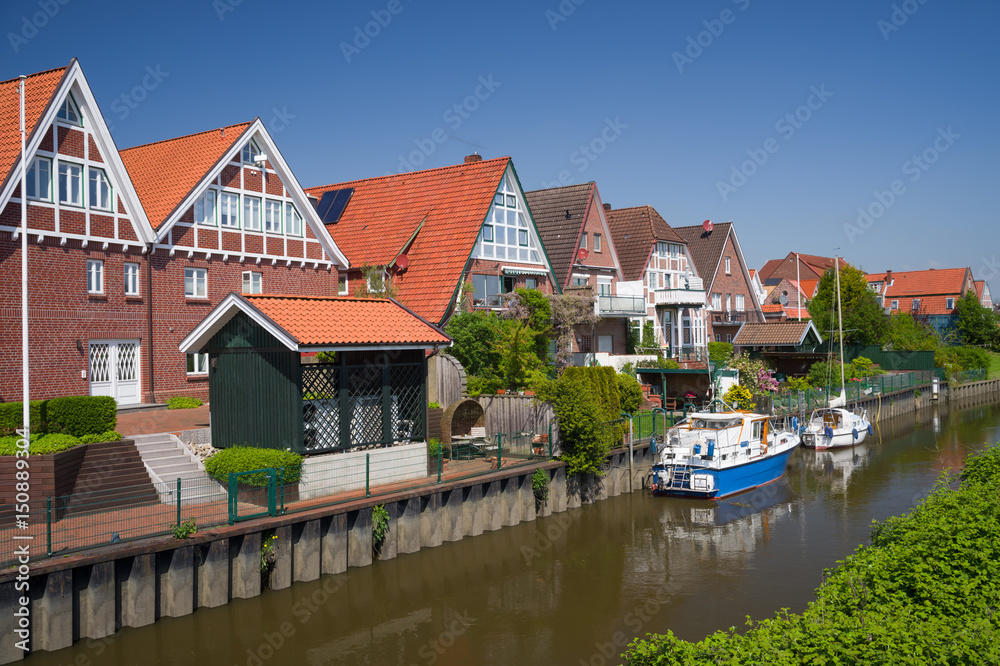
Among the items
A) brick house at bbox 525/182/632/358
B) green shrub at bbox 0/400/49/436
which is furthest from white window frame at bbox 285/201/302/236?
green shrub at bbox 0/400/49/436

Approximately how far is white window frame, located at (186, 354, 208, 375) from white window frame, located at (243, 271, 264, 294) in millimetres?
3246

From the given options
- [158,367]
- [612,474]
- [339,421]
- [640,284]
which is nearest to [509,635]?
[339,421]

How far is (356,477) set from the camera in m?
20.2

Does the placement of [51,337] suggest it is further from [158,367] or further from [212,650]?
[212,650]

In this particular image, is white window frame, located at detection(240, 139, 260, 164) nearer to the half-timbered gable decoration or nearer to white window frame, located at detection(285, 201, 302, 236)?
the half-timbered gable decoration

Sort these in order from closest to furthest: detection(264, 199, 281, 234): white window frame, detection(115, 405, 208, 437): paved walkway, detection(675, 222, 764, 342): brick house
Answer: detection(115, 405, 208, 437): paved walkway < detection(264, 199, 281, 234): white window frame < detection(675, 222, 764, 342): brick house

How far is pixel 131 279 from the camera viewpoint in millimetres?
26906

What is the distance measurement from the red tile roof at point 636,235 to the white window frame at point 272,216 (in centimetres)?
2310

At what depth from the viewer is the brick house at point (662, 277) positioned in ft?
157

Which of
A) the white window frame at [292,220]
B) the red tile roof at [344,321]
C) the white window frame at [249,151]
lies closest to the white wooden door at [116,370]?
the white window frame at [292,220]

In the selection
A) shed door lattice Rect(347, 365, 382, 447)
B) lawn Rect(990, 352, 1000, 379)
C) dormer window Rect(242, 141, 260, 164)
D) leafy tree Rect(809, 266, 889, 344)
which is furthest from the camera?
lawn Rect(990, 352, 1000, 379)

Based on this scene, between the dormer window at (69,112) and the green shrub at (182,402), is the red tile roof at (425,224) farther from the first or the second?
the dormer window at (69,112)

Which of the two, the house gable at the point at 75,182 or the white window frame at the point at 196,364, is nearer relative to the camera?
the house gable at the point at 75,182

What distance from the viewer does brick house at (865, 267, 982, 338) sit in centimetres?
9519
